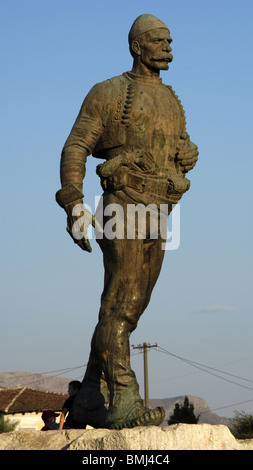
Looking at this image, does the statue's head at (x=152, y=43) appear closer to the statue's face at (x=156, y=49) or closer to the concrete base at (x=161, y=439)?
the statue's face at (x=156, y=49)

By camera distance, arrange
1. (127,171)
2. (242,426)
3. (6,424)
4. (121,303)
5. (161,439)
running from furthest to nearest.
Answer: (6,424) → (242,426) → (127,171) → (121,303) → (161,439)

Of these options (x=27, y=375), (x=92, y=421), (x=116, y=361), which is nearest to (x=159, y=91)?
(x=116, y=361)

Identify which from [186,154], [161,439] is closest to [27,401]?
[186,154]

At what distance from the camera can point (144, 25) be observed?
8641 mm

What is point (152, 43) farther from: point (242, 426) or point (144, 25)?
point (242, 426)

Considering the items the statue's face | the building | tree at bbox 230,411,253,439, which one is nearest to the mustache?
the statue's face

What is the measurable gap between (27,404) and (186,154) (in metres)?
38.1

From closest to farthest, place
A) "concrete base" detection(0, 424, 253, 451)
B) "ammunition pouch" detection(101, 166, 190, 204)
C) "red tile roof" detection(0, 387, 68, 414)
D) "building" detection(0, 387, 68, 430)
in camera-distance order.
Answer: "concrete base" detection(0, 424, 253, 451), "ammunition pouch" detection(101, 166, 190, 204), "building" detection(0, 387, 68, 430), "red tile roof" detection(0, 387, 68, 414)

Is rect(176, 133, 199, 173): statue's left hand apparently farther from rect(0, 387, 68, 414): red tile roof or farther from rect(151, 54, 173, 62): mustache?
rect(0, 387, 68, 414): red tile roof

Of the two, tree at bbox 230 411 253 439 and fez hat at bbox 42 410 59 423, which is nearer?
fez hat at bbox 42 410 59 423

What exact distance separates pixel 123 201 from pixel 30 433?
2360 mm

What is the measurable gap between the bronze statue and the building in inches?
1346

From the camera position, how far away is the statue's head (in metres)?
8.59

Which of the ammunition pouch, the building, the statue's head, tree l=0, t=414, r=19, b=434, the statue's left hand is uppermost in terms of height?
the building
